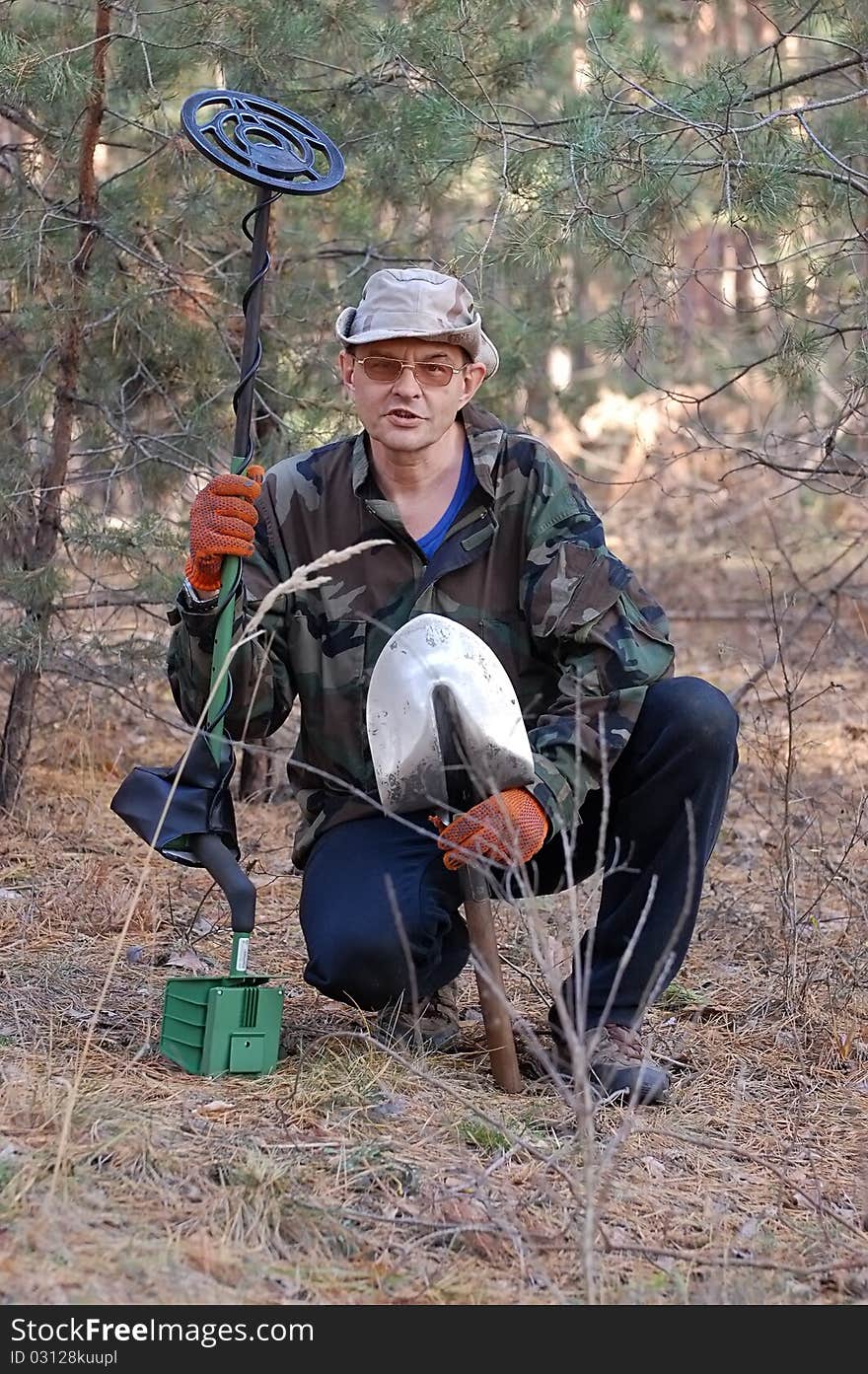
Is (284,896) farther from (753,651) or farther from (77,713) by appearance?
(753,651)

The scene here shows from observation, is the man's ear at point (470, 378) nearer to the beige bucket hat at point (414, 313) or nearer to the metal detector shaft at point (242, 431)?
the beige bucket hat at point (414, 313)

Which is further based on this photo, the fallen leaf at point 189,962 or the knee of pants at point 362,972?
the fallen leaf at point 189,962

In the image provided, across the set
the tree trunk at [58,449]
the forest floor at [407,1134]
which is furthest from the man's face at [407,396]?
the tree trunk at [58,449]

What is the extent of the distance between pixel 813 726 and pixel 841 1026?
3.50 metres

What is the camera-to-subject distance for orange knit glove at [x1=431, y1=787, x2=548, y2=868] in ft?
10.2

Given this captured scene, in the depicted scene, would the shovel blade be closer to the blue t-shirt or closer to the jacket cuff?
the jacket cuff

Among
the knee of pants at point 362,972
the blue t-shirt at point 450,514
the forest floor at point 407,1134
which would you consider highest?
the blue t-shirt at point 450,514

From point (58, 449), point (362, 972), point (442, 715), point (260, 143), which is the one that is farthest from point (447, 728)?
point (58, 449)

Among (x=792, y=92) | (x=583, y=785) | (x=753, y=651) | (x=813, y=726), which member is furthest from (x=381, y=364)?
(x=753, y=651)

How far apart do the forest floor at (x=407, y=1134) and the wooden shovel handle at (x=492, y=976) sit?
76 mm

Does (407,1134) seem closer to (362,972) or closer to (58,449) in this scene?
(362,972)

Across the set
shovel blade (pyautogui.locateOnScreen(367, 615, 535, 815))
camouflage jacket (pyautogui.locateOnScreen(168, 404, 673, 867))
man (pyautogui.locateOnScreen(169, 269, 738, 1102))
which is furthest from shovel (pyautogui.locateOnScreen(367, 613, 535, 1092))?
camouflage jacket (pyautogui.locateOnScreen(168, 404, 673, 867))

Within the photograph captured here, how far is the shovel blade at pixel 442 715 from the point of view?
10.2 ft

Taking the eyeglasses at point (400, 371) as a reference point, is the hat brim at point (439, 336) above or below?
above
